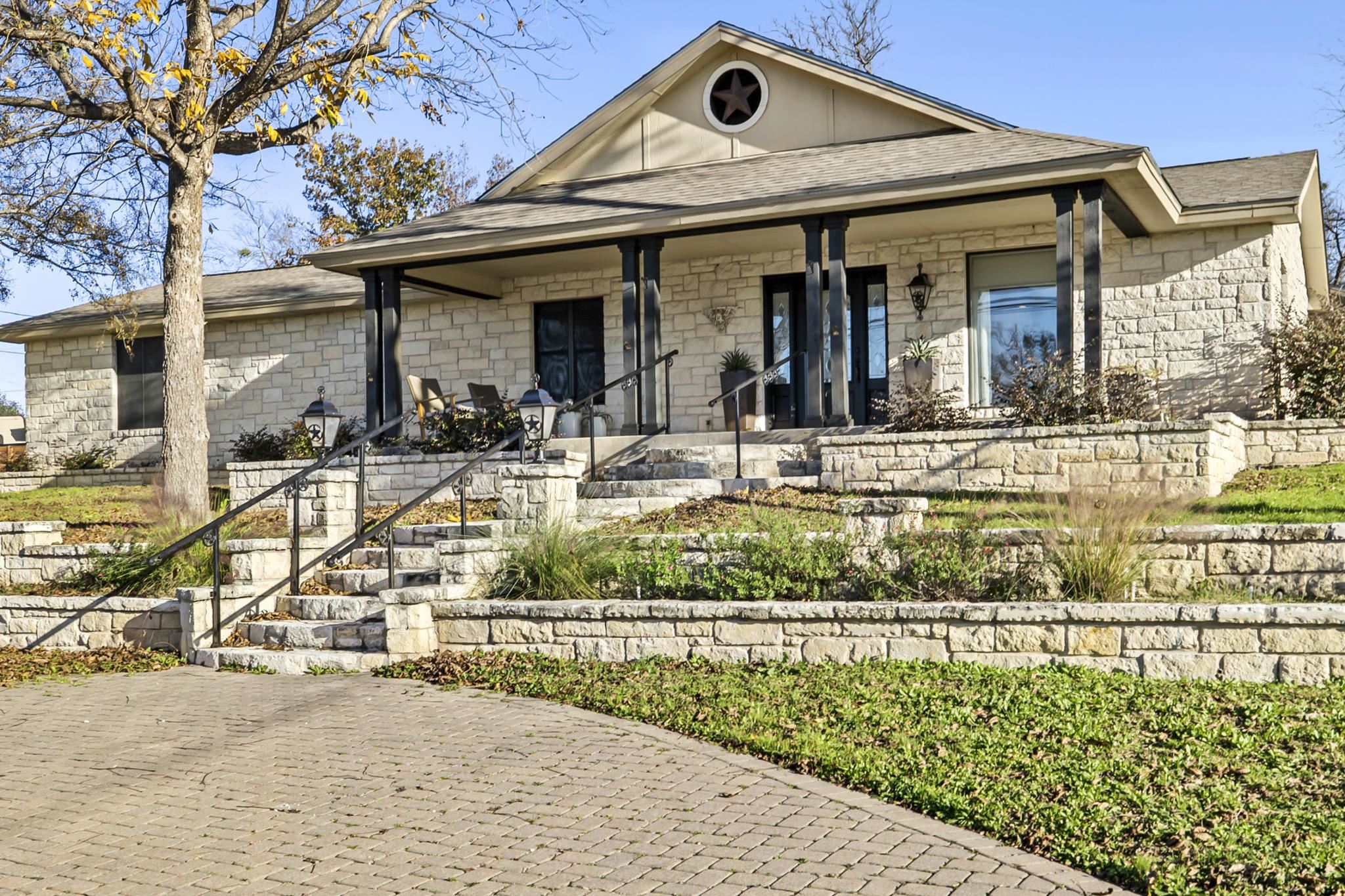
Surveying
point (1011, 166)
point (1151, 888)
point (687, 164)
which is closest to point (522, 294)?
point (687, 164)

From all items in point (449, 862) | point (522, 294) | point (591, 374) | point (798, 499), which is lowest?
point (449, 862)

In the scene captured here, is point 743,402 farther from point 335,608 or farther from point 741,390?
point 335,608

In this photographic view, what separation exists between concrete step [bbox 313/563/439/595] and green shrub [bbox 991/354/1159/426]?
5597 mm

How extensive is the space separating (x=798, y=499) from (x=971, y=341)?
203 inches

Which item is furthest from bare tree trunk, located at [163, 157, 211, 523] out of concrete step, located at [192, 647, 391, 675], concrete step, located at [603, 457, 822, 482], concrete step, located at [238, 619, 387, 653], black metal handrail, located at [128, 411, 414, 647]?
concrete step, located at [192, 647, 391, 675]

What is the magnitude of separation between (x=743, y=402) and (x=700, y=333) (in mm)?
1419

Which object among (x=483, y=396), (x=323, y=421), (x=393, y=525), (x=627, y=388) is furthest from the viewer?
(x=483, y=396)

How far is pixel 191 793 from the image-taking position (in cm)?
530

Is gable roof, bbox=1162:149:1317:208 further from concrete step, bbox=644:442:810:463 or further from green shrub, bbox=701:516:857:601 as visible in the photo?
green shrub, bbox=701:516:857:601

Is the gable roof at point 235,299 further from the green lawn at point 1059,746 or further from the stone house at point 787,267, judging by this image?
the green lawn at point 1059,746

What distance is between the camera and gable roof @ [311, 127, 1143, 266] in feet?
42.5

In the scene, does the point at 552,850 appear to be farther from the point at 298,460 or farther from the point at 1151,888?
the point at 298,460

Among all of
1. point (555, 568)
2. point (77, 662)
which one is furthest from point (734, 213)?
point (77, 662)

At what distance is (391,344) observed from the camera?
15555mm
